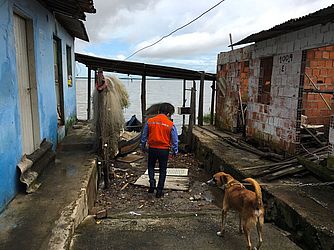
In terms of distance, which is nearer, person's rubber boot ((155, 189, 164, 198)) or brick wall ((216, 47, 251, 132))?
person's rubber boot ((155, 189, 164, 198))

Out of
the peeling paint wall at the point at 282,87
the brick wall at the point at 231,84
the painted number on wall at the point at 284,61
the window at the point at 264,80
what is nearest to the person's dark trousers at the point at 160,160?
the peeling paint wall at the point at 282,87

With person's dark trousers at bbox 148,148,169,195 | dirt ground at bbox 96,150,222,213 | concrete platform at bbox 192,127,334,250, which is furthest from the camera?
person's dark trousers at bbox 148,148,169,195

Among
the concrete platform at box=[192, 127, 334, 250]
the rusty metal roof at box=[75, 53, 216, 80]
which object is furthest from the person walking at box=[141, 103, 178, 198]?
the rusty metal roof at box=[75, 53, 216, 80]

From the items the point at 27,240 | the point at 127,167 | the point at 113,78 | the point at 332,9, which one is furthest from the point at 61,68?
the point at 332,9

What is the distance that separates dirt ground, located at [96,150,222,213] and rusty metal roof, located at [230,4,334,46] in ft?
12.6

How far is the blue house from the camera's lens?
3742mm

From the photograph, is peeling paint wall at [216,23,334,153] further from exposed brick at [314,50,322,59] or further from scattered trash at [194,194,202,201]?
scattered trash at [194,194,202,201]

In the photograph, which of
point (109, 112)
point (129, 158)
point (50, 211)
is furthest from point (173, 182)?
point (50, 211)

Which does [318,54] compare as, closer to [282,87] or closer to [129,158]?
[282,87]

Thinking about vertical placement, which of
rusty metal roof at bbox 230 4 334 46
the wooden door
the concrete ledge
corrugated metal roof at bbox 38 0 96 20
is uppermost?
corrugated metal roof at bbox 38 0 96 20

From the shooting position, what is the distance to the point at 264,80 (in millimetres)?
8367

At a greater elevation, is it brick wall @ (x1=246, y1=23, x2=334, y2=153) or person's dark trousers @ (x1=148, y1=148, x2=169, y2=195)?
brick wall @ (x1=246, y1=23, x2=334, y2=153)

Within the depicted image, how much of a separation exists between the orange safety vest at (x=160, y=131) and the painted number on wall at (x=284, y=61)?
3246 mm

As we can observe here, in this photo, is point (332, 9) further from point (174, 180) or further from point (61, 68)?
point (61, 68)
